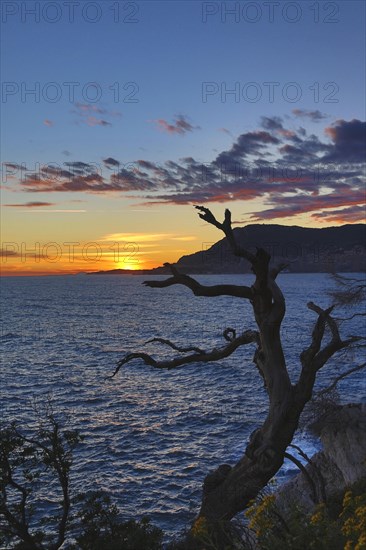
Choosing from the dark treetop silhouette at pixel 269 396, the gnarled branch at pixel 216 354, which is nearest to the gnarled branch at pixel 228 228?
the dark treetop silhouette at pixel 269 396

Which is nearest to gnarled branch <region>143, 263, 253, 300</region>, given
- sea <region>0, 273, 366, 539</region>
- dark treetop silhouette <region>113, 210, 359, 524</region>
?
dark treetop silhouette <region>113, 210, 359, 524</region>

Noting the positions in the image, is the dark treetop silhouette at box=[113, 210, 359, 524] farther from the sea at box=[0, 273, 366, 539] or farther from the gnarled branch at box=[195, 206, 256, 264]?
the sea at box=[0, 273, 366, 539]

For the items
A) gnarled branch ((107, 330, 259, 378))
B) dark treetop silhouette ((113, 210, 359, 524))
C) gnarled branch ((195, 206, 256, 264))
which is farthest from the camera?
gnarled branch ((107, 330, 259, 378))

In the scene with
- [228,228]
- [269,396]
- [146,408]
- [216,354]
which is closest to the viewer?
[228,228]

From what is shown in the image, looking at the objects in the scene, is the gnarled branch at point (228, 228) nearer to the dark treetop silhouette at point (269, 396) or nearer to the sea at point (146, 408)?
the dark treetop silhouette at point (269, 396)

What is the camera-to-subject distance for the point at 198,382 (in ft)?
175

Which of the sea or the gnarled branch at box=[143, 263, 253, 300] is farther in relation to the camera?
the sea

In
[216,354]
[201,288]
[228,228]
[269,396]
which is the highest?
[228,228]

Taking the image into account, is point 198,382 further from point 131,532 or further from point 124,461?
point 131,532

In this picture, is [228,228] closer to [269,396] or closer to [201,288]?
[201,288]

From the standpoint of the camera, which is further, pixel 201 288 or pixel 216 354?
pixel 216 354

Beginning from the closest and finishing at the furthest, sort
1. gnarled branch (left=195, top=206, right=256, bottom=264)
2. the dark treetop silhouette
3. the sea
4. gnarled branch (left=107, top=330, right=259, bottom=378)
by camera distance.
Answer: gnarled branch (left=195, top=206, right=256, bottom=264) → the dark treetop silhouette → gnarled branch (left=107, top=330, right=259, bottom=378) → the sea

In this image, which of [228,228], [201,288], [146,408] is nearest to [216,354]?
[201,288]

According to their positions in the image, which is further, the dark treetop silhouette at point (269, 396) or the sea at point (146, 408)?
the sea at point (146, 408)
